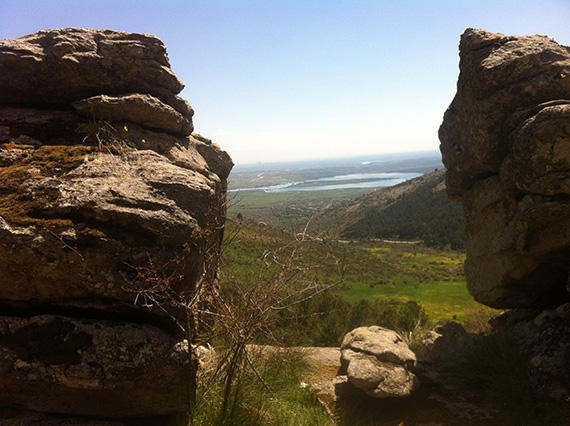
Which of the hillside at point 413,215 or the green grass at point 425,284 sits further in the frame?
the hillside at point 413,215

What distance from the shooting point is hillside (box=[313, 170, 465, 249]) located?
63625 millimetres

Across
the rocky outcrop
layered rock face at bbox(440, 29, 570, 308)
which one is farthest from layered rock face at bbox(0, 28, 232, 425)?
layered rock face at bbox(440, 29, 570, 308)

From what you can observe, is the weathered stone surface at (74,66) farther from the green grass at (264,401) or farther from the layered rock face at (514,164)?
the layered rock face at (514,164)

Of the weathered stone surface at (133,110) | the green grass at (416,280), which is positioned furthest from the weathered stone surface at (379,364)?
the green grass at (416,280)

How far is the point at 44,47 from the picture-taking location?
6207mm

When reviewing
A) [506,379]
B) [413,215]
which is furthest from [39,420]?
[413,215]

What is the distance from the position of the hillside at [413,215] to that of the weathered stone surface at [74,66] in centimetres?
4602

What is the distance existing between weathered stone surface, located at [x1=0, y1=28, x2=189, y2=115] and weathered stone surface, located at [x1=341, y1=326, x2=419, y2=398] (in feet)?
23.4

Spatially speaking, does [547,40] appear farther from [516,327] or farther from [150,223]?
[150,223]

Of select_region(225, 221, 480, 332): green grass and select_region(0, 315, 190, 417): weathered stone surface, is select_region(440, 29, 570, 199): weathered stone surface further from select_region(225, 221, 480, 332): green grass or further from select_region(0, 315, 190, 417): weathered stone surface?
select_region(225, 221, 480, 332): green grass

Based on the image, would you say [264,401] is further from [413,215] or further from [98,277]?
[413,215]

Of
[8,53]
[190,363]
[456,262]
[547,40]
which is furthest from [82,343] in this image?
[456,262]

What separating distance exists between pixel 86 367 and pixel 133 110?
426 cm

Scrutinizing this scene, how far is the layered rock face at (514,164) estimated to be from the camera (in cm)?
676
